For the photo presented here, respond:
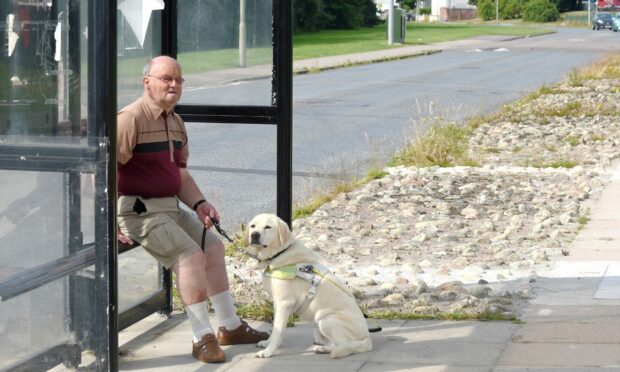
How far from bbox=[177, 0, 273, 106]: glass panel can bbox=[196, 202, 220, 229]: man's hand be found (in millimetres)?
1138

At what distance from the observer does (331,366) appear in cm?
602

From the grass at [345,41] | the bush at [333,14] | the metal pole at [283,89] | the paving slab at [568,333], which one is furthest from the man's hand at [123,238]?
the bush at [333,14]

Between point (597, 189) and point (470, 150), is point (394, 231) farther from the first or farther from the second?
point (470, 150)

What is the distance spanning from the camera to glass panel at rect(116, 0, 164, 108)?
6.73 metres

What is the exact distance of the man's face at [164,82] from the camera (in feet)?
20.1

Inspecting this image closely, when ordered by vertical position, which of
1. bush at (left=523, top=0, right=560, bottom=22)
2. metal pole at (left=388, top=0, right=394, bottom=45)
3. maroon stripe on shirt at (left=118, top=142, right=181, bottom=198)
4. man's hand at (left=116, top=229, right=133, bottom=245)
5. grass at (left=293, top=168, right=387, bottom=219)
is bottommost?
grass at (left=293, top=168, right=387, bottom=219)

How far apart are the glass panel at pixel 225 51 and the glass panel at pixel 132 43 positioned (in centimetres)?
53

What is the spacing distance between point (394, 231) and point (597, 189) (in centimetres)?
333

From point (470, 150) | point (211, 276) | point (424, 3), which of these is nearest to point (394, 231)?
point (211, 276)

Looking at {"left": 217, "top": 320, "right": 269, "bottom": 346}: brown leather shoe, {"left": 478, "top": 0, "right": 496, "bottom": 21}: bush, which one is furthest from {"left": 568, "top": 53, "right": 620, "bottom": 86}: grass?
{"left": 478, "top": 0, "right": 496, "bottom": 21}: bush

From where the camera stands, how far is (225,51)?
306 inches

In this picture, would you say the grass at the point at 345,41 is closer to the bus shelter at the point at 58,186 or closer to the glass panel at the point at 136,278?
the glass panel at the point at 136,278

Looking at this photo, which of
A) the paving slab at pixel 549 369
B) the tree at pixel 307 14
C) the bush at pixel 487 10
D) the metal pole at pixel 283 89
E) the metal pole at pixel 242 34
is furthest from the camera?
the bush at pixel 487 10

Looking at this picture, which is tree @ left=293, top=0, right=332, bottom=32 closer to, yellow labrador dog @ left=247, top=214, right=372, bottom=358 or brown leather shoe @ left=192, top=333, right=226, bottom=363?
yellow labrador dog @ left=247, top=214, right=372, bottom=358
